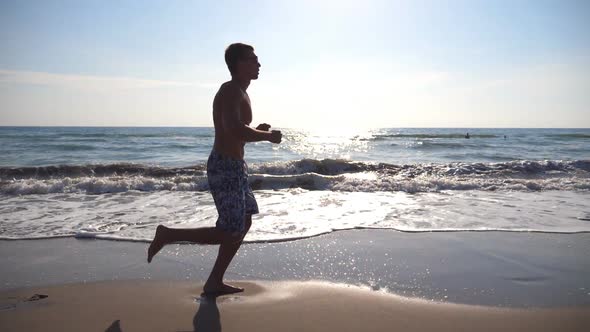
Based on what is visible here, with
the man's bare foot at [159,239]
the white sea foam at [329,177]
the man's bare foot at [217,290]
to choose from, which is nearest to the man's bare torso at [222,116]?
the man's bare foot at [159,239]

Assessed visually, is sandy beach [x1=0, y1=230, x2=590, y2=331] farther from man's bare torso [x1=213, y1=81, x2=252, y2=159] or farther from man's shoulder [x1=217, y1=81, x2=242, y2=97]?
man's shoulder [x1=217, y1=81, x2=242, y2=97]

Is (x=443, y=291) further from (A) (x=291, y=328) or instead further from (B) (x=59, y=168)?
(B) (x=59, y=168)

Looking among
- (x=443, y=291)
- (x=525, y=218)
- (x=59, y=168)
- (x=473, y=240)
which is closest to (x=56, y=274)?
(x=443, y=291)

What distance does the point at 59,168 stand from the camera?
12555 mm

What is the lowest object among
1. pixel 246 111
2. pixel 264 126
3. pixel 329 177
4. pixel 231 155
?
pixel 329 177

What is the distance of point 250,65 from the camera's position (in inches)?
109

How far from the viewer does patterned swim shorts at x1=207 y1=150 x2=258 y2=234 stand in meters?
2.74

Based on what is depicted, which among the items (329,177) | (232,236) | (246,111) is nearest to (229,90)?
(246,111)

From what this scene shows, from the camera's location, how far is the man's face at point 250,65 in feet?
9.07

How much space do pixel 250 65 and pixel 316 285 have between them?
179 centimetres

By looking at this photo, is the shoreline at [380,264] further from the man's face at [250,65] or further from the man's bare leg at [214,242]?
the man's face at [250,65]

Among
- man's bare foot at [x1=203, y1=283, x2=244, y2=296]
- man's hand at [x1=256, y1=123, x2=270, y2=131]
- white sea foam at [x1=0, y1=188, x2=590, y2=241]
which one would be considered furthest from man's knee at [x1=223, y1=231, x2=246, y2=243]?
white sea foam at [x1=0, y1=188, x2=590, y2=241]

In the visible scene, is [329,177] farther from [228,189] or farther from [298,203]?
[228,189]

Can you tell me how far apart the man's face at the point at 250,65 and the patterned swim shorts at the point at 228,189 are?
1.97ft
